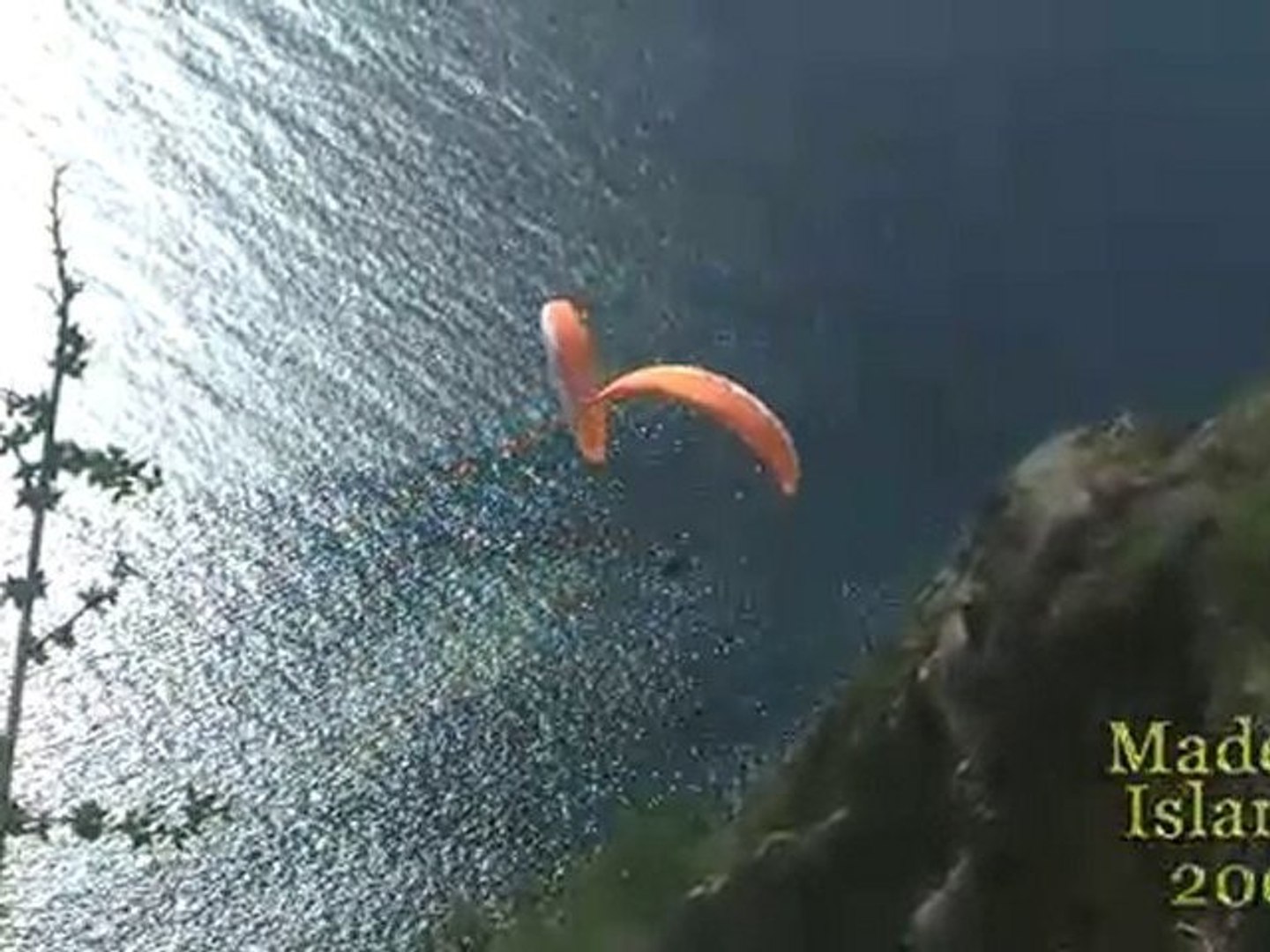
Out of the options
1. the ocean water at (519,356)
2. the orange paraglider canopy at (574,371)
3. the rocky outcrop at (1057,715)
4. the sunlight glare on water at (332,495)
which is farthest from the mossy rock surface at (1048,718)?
the sunlight glare on water at (332,495)

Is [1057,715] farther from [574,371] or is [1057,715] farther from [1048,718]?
[574,371]

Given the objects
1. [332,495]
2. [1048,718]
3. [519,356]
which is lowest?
[1048,718]

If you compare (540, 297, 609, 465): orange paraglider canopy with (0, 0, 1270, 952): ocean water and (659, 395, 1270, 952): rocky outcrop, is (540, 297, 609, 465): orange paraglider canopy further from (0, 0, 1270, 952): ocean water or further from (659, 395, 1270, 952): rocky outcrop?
(0, 0, 1270, 952): ocean water

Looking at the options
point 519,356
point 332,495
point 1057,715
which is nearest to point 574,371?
point 1057,715

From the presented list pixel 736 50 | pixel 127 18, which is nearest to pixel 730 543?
pixel 736 50

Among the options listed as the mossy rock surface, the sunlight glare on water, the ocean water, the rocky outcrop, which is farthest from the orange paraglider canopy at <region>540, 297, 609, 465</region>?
the sunlight glare on water
